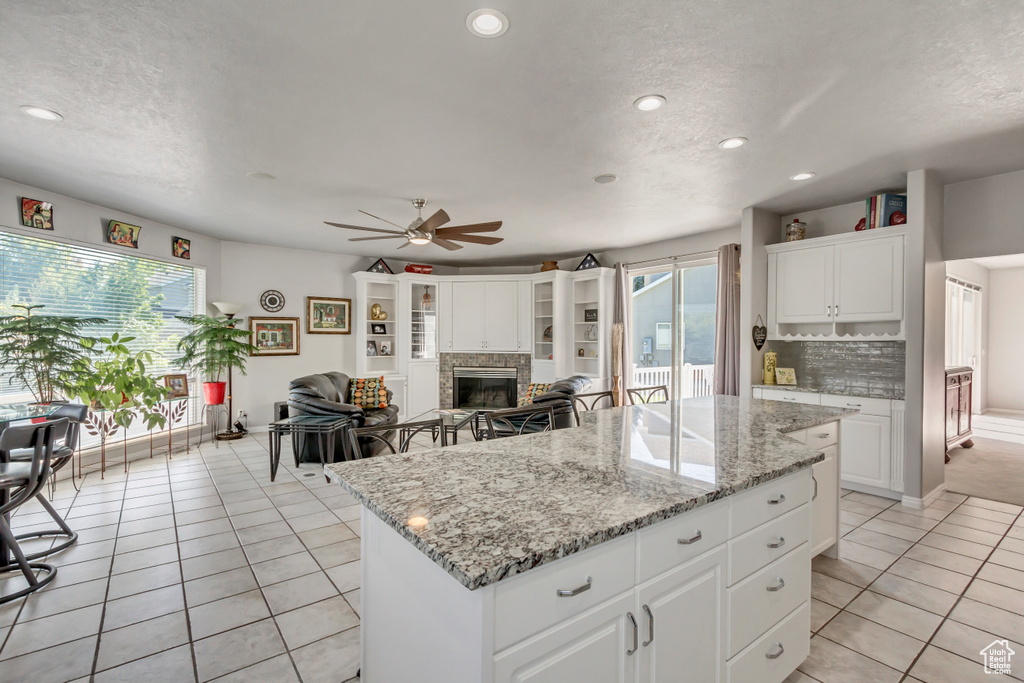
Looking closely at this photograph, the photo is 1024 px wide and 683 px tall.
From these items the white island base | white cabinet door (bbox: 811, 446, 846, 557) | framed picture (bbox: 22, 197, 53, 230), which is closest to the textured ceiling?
framed picture (bbox: 22, 197, 53, 230)

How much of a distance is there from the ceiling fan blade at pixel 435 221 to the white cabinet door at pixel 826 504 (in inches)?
116

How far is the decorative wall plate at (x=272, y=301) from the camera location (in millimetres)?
6332

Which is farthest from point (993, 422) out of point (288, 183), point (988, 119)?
point (288, 183)

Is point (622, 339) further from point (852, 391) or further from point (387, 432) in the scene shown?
point (387, 432)

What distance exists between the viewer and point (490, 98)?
2396 millimetres

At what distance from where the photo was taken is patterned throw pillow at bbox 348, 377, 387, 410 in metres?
5.82

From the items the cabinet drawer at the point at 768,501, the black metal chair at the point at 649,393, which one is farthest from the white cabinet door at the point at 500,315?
the cabinet drawer at the point at 768,501

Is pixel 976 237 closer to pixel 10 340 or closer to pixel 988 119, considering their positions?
Result: pixel 988 119

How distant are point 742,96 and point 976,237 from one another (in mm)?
2804

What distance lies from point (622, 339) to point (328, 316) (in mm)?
4353

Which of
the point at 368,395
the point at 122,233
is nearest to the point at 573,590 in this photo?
the point at 368,395

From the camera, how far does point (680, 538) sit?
50.0 inches

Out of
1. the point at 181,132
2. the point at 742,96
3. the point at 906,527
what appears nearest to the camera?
A: the point at 742,96

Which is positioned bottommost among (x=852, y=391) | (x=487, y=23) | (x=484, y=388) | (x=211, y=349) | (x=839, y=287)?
(x=484, y=388)
